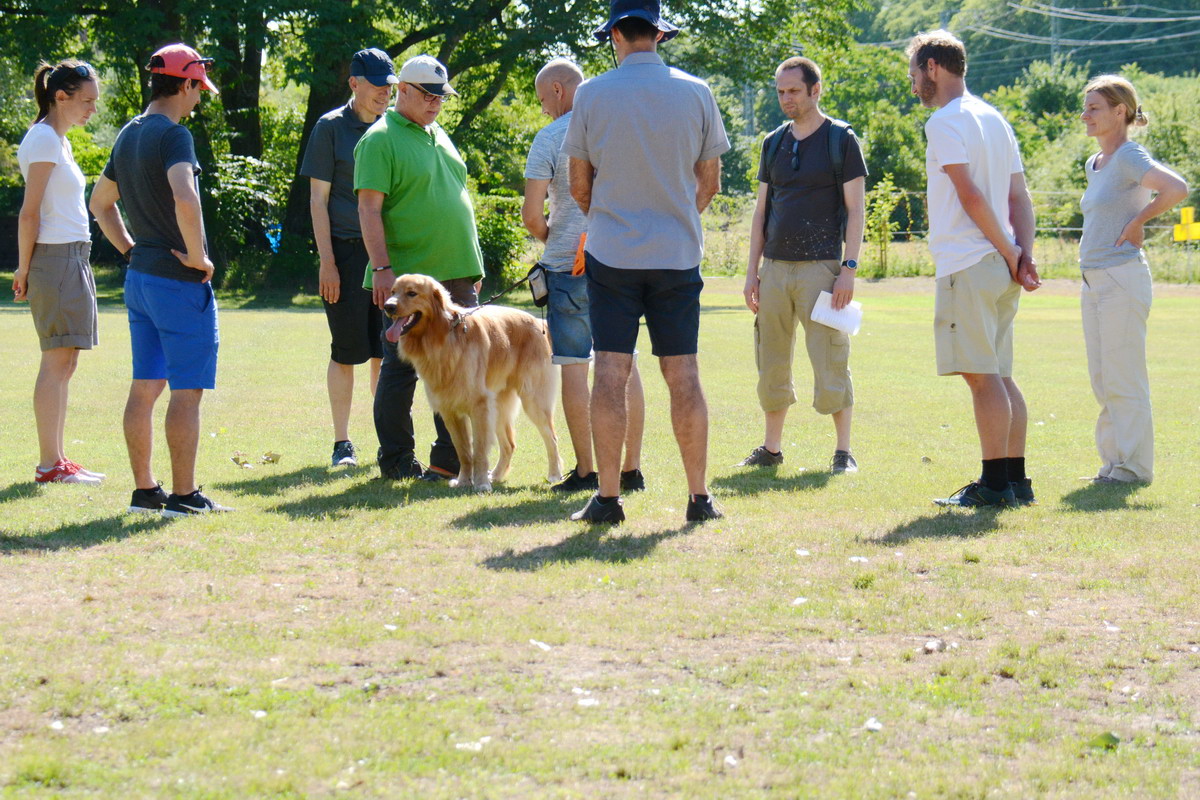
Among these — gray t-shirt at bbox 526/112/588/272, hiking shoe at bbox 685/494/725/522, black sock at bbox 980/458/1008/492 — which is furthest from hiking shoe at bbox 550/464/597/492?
black sock at bbox 980/458/1008/492

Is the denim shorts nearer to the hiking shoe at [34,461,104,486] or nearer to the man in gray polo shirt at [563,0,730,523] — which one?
the man in gray polo shirt at [563,0,730,523]

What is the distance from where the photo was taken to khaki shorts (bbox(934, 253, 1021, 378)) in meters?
6.26

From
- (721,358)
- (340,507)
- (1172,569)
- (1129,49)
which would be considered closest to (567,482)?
(340,507)

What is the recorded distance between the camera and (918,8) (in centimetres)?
10756

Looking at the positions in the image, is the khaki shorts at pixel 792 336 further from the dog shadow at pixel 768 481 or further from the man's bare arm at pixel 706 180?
the man's bare arm at pixel 706 180

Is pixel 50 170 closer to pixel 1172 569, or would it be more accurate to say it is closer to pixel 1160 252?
pixel 1172 569

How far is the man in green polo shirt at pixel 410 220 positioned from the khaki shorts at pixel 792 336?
1799 mm

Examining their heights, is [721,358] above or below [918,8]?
below

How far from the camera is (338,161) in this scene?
292 inches

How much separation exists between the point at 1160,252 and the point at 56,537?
36552 mm

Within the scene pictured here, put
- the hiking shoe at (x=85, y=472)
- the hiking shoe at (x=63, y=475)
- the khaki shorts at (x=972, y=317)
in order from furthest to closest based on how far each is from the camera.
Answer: the hiking shoe at (x=85, y=472) → the hiking shoe at (x=63, y=475) → the khaki shorts at (x=972, y=317)

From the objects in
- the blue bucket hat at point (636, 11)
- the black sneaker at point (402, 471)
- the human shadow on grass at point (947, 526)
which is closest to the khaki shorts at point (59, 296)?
the black sneaker at point (402, 471)

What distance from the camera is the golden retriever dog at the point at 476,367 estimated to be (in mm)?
6957

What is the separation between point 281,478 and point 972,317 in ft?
12.9
